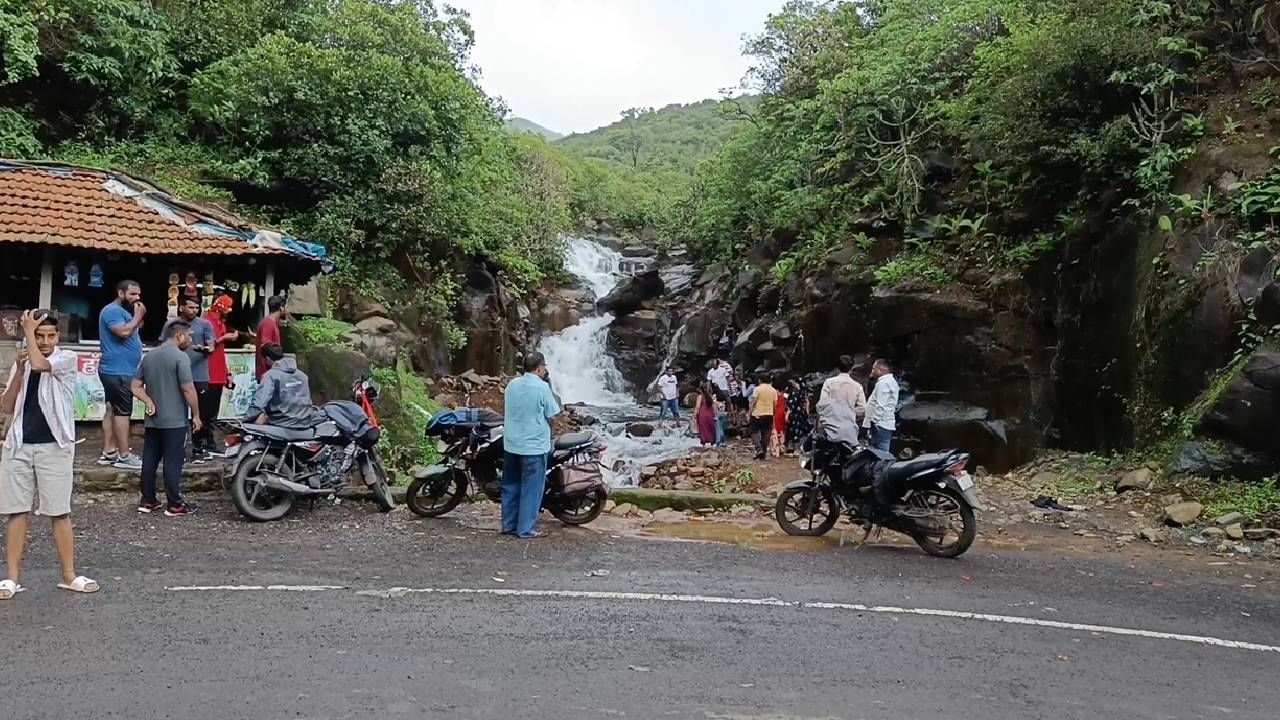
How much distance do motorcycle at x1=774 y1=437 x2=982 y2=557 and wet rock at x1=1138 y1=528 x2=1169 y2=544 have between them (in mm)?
2079

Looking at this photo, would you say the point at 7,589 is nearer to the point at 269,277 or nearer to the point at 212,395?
the point at 212,395

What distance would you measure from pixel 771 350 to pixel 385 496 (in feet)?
44.5

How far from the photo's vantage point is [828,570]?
699 centimetres

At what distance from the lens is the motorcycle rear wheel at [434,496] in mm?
8703

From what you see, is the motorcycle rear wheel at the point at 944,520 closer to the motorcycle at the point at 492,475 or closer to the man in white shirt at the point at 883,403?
the motorcycle at the point at 492,475

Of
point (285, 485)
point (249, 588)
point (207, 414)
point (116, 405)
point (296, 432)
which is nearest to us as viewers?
point (249, 588)

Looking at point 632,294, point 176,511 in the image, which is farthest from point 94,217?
point 632,294

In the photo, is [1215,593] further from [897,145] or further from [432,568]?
[897,145]

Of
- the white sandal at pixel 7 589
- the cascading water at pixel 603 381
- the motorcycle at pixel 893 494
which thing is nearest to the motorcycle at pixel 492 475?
the motorcycle at pixel 893 494

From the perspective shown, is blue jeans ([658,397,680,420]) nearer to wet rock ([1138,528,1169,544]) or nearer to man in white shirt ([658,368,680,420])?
man in white shirt ([658,368,680,420])

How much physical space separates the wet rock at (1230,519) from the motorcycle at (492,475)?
20.8 feet

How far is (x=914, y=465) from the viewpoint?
Result: 25.1 ft

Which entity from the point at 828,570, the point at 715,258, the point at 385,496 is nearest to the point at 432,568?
the point at 385,496

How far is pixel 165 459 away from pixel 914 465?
688 cm
